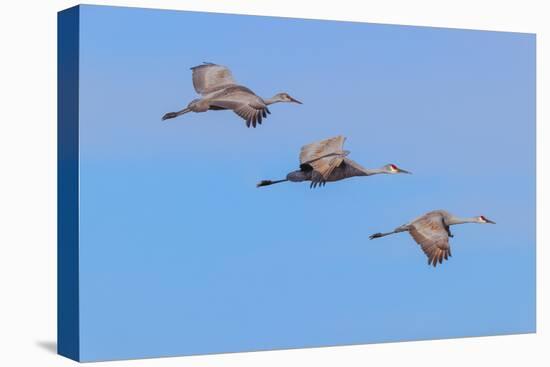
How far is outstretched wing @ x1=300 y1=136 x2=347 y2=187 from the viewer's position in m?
12.0

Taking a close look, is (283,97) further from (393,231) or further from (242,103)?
(393,231)

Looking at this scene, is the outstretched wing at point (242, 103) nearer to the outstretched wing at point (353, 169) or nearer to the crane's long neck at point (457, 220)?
the outstretched wing at point (353, 169)

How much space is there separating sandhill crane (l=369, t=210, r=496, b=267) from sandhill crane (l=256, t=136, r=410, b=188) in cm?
67

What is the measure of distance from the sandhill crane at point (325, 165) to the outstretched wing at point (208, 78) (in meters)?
0.91

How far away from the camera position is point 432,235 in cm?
1253

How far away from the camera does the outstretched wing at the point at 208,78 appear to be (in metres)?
11.5

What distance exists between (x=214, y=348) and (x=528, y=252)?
3.16 metres

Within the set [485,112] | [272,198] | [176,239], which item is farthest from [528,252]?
[176,239]

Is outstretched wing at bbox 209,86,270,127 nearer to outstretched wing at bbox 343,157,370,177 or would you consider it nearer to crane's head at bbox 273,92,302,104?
crane's head at bbox 273,92,302,104

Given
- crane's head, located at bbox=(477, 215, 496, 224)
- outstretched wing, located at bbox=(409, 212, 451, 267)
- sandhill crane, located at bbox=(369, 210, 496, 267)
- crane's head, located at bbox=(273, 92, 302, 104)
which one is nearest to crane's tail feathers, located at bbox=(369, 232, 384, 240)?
sandhill crane, located at bbox=(369, 210, 496, 267)

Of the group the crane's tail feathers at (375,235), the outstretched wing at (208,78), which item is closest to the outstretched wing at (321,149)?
the crane's tail feathers at (375,235)

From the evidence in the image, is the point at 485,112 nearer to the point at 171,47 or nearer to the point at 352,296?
the point at 352,296

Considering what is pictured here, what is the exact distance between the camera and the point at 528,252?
1309cm

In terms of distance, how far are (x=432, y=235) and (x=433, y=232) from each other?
3cm
